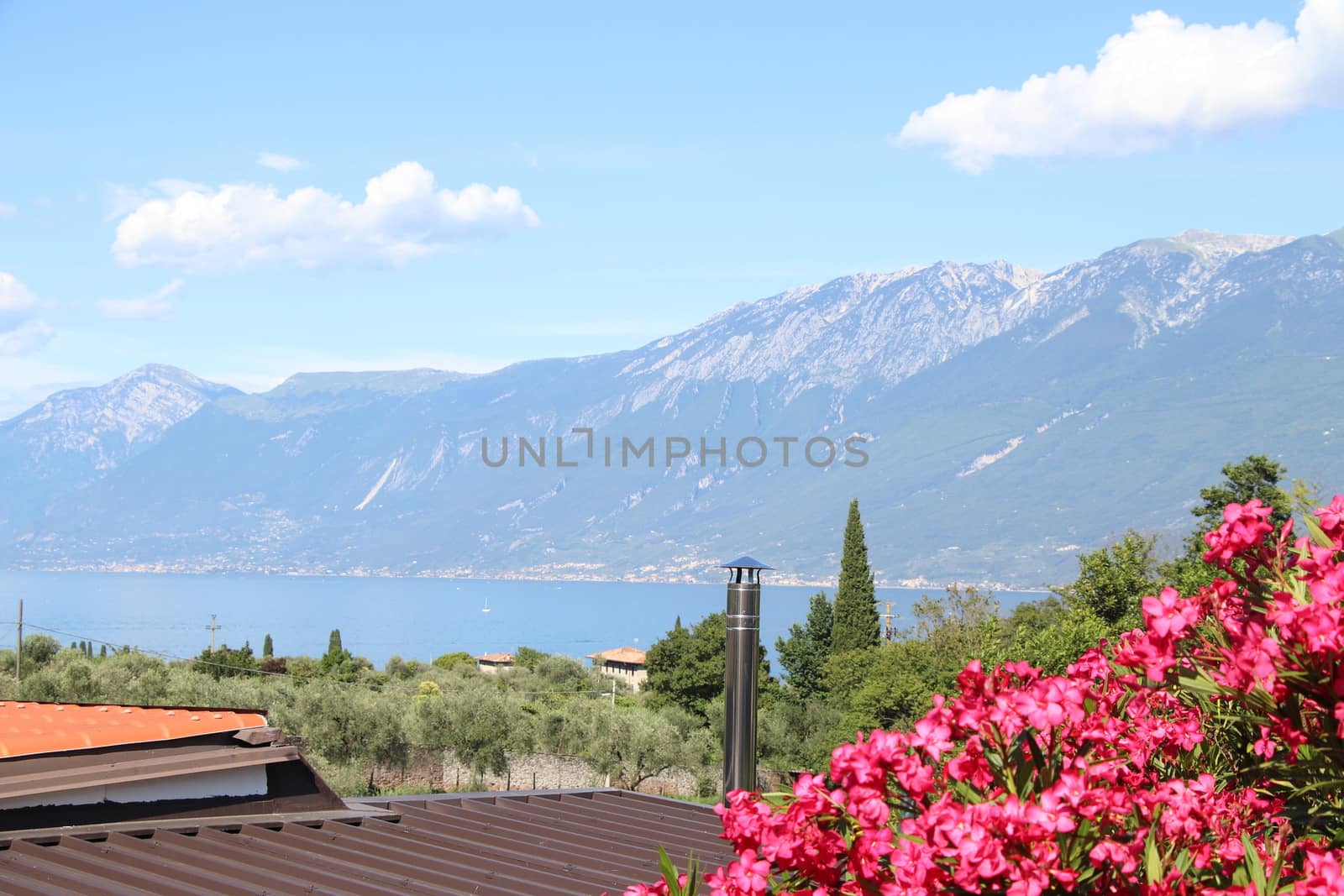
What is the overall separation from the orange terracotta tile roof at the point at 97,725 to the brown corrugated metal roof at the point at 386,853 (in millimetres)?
881

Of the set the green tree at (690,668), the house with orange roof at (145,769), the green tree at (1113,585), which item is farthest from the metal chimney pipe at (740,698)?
the green tree at (690,668)

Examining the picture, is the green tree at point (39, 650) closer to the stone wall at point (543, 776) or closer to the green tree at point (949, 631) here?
the stone wall at point (543, 776)

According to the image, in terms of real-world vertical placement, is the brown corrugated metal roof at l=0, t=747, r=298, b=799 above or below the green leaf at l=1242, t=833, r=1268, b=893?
below

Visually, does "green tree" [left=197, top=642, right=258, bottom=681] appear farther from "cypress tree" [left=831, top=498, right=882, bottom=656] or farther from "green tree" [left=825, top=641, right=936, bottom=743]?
"green tree" [left=825, top=641, right=936, bottom=743]

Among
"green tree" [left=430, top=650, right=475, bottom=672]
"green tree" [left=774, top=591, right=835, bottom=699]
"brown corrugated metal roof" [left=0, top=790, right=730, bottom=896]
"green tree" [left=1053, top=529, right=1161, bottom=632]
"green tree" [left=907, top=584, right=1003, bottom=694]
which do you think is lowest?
"green tree" [left=430, top=650, right=475, bottom=672]

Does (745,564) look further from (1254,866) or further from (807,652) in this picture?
(807,652)

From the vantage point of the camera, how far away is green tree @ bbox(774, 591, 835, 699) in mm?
48406

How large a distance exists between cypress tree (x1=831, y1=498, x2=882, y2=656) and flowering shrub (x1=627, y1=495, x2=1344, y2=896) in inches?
1771

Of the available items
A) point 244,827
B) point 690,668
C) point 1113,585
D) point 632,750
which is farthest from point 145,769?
point 690,668

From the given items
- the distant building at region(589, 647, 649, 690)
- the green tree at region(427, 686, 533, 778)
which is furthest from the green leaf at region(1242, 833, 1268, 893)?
the distant building at region(589, 647, 649, 690)

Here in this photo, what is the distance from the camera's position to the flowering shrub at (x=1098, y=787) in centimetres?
207

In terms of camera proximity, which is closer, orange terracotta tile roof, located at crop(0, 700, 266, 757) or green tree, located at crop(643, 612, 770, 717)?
orange terracotta tile roof, located at crop(0, 700, 266, 757)

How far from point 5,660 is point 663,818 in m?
42.3

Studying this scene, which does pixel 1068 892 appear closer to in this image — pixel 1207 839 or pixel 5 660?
pixel 1207 839
